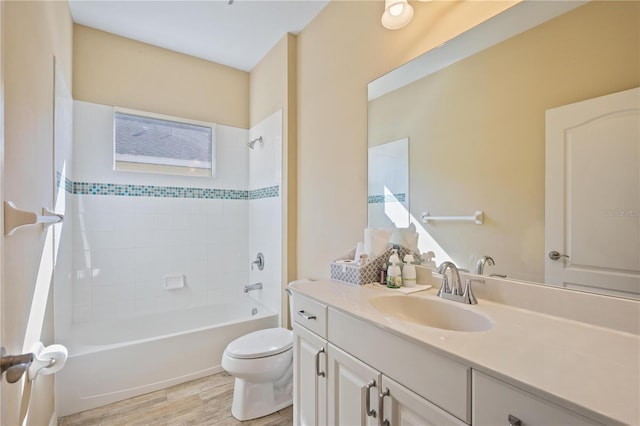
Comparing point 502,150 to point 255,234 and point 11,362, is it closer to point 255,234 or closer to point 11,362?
point 11,362

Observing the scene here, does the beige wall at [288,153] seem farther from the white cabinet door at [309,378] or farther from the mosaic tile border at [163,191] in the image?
the white cabinet door at [309,378]

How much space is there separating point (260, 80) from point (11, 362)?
2793mm

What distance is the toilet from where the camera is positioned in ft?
5.79

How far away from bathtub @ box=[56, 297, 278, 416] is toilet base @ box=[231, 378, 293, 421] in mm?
537

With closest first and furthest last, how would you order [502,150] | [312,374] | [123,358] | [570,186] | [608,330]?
[608,330]
[570,186]
[502,150]
[312,374]
[123,358]

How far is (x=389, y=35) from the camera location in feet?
5.33

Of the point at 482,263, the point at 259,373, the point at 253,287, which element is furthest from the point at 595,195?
the point at 253,287

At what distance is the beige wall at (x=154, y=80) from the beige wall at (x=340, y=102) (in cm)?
101

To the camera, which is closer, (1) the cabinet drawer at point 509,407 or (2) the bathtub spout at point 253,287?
(1) the cabinet drawer at point 509,407

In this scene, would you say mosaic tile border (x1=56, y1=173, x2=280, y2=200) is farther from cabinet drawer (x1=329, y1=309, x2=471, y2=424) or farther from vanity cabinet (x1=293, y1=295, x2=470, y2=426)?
cabinet drawer (x1=329, y1=309, x2=471, y2=424)

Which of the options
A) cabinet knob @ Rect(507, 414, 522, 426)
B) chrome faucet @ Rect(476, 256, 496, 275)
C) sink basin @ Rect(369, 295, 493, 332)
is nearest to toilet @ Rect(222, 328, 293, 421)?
sink basin @ Rect(369, 295, 493, 332)

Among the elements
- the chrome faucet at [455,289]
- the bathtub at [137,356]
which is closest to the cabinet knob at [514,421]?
the chrome faucet at [455,289]

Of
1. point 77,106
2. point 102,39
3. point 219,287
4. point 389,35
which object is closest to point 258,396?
point 219,287

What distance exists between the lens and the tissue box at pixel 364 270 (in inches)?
58.8
